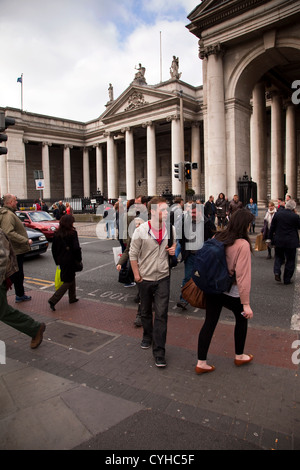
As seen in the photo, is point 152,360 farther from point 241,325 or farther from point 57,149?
point 57,149

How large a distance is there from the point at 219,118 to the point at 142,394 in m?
18.8

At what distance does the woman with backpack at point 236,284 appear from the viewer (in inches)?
137

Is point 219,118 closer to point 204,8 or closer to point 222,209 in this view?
point 222,209

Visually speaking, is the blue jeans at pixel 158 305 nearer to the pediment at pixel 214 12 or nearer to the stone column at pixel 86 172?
the pediment at pixel 214 12

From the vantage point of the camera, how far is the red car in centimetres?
1594

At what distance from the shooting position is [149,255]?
13.8 ft

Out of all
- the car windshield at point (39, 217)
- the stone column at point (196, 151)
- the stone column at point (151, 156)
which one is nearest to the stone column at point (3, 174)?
the stone column at point (151, 156)

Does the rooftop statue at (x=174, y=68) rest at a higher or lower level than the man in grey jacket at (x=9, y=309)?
higher

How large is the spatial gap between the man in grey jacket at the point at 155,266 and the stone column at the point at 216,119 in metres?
16.5

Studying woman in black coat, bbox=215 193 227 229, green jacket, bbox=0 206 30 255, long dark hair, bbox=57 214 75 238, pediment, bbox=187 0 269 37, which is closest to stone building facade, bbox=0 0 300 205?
pediment, bbox=187 0 269 37

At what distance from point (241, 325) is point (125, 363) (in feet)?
4.87

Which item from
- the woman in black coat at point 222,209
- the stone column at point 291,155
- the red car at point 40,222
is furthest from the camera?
the stone column at point 291,155

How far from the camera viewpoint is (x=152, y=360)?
13.8 ft

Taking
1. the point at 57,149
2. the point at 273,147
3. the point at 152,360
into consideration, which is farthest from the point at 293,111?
the point at 57,149
